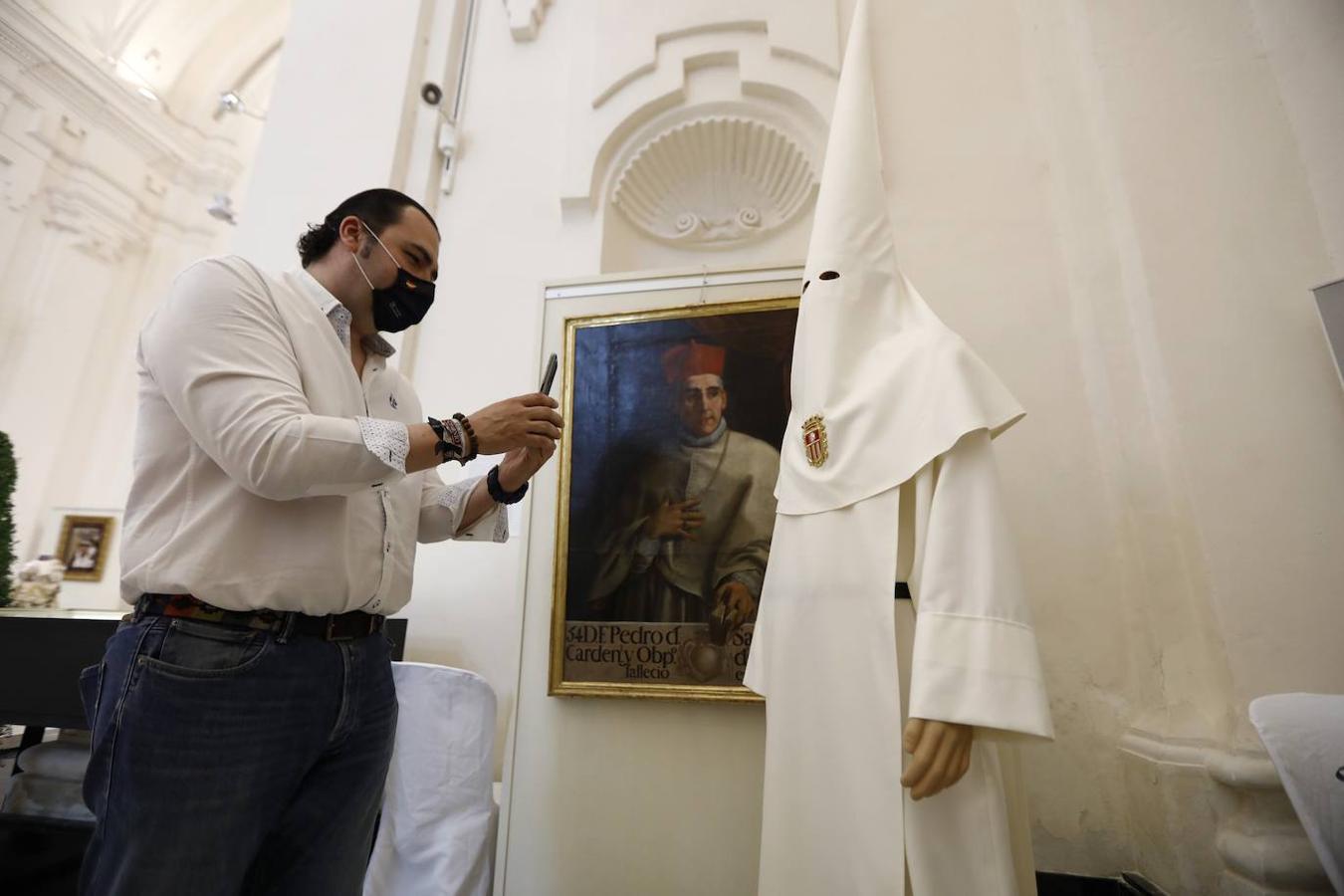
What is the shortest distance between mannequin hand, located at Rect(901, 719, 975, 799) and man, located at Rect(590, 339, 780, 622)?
0.89m

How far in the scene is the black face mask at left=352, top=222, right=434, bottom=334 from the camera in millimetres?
1586

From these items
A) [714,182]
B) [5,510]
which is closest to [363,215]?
[714,182]

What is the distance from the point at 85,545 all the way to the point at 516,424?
688cm

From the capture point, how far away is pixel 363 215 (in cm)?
162

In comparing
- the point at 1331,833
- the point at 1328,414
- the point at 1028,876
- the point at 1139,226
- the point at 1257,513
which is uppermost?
the point at 1139,226

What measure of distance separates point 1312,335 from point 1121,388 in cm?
47

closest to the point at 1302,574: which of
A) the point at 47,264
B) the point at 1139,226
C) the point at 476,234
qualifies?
the point at 1139,226

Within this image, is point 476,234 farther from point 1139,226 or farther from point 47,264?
point 47,264

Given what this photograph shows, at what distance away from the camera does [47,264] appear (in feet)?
22.3

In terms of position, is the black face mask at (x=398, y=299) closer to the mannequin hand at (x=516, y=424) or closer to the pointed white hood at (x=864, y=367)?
the mannequin hand at (x=516, y=424)

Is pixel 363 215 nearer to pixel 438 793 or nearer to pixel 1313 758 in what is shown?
pixel 438 793

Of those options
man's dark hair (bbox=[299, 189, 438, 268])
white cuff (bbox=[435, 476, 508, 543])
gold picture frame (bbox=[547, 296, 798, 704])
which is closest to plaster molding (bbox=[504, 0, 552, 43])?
gold picture frame (bbox=[547, 296, 798, 704])

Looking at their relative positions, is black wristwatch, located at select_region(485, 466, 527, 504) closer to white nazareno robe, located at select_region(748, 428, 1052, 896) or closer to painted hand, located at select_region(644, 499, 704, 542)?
painted hand, located at select_region(644, 499, 704, 542)

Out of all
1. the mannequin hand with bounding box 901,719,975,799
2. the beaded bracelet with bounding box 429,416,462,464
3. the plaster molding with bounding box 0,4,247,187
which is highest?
the plaster molding with bounding box 0,4,247,187
